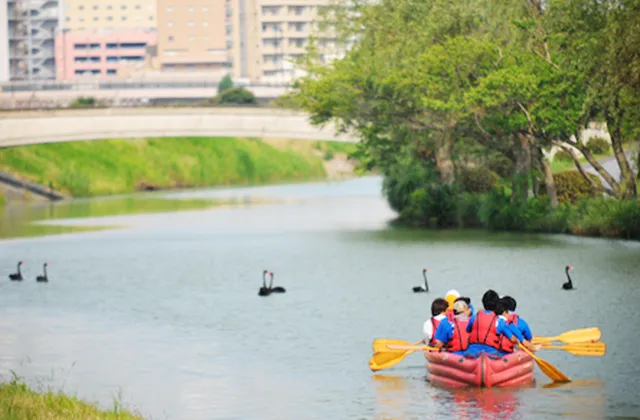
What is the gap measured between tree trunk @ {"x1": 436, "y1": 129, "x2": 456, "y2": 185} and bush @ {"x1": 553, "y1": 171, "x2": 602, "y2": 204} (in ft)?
16.8

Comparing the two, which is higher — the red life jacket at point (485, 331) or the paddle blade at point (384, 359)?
the red life jacket at point (485, 331)

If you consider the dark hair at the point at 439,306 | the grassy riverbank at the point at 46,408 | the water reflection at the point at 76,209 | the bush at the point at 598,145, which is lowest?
the water reflection at the point at 76,209

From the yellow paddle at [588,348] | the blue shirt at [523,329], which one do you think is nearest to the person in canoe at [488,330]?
the blue shirt at [523,329]

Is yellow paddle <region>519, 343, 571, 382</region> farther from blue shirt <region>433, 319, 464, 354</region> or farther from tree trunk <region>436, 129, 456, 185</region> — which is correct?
tree trunk <region>436, 129, 456, 185</region>

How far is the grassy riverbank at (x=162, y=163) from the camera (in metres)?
102

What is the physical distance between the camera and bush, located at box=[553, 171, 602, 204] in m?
60.0

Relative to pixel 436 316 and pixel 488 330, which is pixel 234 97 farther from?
pixel 488 330

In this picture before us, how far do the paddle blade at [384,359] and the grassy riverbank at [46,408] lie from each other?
6.04 meters

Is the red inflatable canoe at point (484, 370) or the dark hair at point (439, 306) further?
the dark hair at point (439, 306)

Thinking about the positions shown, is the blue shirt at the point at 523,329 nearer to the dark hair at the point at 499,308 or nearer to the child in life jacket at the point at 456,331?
the dark hair at the point at 499,308

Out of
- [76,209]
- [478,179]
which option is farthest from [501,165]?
[76,209]

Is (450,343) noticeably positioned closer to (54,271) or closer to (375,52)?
(54,271)

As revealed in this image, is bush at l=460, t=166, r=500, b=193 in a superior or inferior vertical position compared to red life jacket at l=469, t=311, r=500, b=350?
inferior

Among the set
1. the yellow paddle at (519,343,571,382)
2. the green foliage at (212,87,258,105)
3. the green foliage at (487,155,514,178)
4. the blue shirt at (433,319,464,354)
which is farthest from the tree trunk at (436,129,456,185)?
the green foliage at (212,87,258,105)
